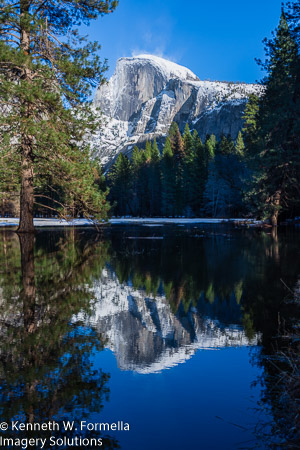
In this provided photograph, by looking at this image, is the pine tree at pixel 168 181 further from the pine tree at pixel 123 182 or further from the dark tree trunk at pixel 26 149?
the dark tree trunk at pixel 26 149

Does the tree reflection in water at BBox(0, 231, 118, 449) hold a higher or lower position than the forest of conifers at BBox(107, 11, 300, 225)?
lower

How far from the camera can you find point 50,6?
1505cm

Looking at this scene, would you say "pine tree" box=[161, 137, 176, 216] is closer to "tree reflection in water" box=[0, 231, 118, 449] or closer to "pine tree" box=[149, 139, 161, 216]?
"pine tree" box=[149, 139, 161, 216]

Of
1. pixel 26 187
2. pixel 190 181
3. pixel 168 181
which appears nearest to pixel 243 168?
pixel 190 181

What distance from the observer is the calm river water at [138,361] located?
2.56 metres

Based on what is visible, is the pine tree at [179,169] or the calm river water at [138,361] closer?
the calm river water at [138,361]

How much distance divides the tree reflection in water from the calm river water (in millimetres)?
12

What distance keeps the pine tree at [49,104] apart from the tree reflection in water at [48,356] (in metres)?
6.34

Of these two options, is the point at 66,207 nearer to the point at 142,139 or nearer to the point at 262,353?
the point at 262,353

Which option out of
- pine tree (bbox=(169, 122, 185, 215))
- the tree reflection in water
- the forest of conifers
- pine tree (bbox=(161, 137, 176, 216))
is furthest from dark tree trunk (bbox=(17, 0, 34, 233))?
pine tree (bbox=(169, 122, 185, 215))

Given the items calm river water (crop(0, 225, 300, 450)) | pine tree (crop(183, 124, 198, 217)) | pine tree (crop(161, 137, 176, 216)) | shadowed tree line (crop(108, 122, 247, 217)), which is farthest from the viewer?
pine tree (crop(161, 137, 176, 216))

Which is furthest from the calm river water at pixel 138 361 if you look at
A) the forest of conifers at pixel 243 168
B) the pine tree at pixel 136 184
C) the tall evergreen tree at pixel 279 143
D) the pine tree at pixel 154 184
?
the pine tree at pixel 136 184

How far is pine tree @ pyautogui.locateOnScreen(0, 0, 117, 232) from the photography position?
12.3 m

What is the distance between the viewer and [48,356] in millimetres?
3678
